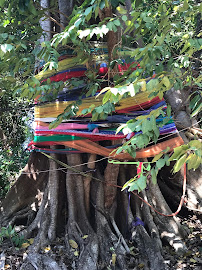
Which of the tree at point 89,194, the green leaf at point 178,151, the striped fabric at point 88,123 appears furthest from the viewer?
the striped fabric at point 88,123

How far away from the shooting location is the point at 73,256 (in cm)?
312

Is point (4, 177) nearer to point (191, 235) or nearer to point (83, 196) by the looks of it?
point (83, 196)

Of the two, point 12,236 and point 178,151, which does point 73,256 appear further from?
point 178,151

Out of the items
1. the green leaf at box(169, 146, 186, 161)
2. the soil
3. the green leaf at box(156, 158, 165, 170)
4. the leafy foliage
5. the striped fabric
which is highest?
the striped fabric

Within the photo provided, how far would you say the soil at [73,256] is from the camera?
3.00 meters

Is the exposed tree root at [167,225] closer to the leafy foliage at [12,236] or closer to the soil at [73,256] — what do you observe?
the soil at [73,256]

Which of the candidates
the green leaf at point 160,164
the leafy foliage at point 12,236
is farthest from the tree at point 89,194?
the green leaf at point 160,164

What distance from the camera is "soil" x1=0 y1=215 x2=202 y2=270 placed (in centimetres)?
300

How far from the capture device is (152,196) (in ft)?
12.5

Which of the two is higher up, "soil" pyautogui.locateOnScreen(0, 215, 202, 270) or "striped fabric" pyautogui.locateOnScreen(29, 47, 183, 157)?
"striped fabric" pyautogui.locateOnScreen(29, 47, 183, 157)

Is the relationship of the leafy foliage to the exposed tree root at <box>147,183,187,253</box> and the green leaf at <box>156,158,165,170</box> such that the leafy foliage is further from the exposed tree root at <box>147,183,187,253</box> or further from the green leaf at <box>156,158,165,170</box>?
the green leaf at <box>156,158,165,170</box>

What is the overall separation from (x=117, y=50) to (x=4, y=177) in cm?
363

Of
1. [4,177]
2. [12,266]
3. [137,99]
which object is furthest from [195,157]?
[4,177]

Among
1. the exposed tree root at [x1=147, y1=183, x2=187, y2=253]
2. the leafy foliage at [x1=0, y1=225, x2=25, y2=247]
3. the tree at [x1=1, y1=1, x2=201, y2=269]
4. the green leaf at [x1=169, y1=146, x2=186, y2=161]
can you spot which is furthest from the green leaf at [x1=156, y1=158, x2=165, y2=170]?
the leafy foliage at [x1=0, y1=225, x2=25, y2=247]
